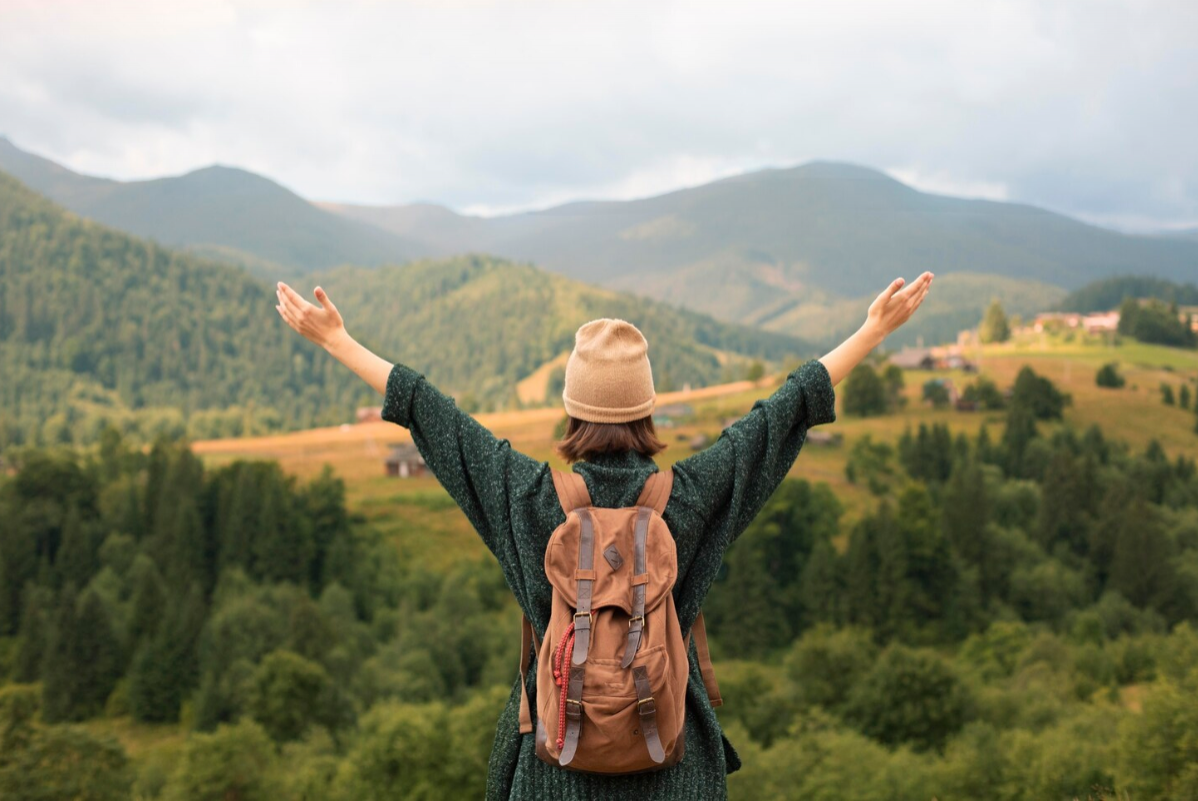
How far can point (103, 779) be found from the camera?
34906mm

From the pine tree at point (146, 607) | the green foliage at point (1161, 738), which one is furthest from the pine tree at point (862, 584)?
the pine tree at point (146, 607)

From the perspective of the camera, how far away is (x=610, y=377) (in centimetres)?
275

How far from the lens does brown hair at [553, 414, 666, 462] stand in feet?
9.07

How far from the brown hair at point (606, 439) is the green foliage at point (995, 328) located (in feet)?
487

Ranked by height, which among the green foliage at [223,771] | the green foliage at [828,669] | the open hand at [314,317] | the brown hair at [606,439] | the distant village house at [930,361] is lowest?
the green foliage at [828,669]

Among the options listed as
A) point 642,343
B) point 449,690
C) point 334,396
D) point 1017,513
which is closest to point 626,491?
point 642,343

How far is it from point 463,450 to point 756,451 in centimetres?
84

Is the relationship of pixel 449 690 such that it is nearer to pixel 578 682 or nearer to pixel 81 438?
pixel 578 682

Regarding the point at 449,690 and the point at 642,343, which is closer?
the point at 642,343

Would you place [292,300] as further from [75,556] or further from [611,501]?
[75,556]

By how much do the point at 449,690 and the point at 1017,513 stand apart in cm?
4908

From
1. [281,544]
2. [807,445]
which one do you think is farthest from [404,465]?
[807,445]

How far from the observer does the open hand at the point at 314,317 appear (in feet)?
9.66

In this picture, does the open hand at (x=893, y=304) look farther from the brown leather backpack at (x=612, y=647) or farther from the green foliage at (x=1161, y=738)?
the green foliage at (x=1161, y=738)
